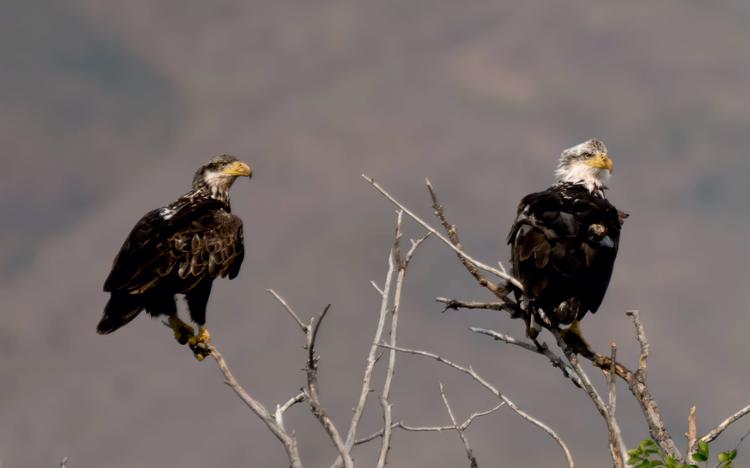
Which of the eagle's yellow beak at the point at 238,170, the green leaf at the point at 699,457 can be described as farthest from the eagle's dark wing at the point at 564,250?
the eagle's yellow beak at the point at 238,170

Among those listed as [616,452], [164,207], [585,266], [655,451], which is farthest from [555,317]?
[164,207]

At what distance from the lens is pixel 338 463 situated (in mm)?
7652

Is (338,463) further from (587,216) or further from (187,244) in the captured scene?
(187,244)

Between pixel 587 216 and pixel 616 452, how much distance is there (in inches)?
120

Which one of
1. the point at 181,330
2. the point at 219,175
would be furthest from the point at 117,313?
the point at 219,175

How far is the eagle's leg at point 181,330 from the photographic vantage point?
11.1 meters

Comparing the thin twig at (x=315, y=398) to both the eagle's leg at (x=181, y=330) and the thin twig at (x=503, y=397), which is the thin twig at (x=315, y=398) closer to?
the thin twig at (x=503, y=397)

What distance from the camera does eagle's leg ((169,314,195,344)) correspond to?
11117 mm

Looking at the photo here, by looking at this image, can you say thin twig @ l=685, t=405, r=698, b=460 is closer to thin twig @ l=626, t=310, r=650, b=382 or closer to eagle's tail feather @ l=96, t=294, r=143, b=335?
thin twig @ l=626, t=310, r=650, b=382

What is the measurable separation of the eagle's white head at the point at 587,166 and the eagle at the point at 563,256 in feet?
4.87

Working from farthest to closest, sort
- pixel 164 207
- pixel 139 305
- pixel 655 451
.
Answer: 1. pixel 164 207
2. pixel 139 305
3. pixel 655 451

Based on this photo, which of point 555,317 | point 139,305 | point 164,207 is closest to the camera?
point 555,317

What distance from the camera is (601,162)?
11.1m

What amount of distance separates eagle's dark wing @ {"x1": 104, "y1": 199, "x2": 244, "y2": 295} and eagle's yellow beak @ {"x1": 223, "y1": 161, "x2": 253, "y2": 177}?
37.7 inches
